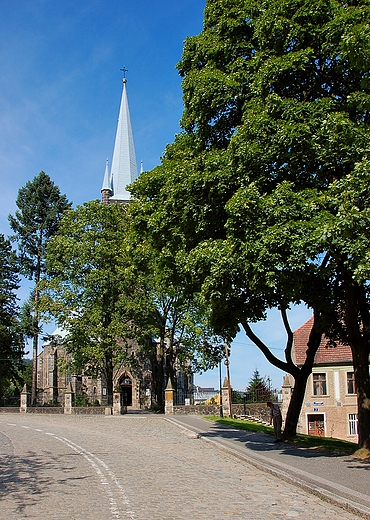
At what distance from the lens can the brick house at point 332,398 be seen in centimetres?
3619

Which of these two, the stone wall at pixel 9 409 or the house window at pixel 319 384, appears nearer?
the house window at pixel 319 384

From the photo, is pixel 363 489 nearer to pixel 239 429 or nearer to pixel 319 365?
pixel 239 429

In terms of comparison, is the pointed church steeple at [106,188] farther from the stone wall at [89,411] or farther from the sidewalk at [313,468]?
the sidewalk at [313,468]

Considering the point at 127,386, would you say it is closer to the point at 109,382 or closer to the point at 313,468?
the point at 109,382

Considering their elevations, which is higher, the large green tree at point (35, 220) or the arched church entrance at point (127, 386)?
the large green tree at point (35, 220)

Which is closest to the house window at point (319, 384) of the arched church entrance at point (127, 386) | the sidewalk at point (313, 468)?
the sidewalk at point (313, 468)

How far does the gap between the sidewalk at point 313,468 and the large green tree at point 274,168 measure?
1816 mm

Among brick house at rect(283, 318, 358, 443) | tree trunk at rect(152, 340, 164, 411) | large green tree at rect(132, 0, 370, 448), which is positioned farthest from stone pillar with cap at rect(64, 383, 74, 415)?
large green tree at rect(132, 0, 370, 448)

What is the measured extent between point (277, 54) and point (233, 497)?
32.5 feet

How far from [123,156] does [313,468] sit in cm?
6009

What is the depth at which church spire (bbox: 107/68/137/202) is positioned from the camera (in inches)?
2640

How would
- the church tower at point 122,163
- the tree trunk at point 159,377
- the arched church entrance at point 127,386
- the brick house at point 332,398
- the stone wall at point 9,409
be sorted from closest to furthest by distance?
the brick house at point 332,398, the tree trunk at point 159,377, the stone wall at point 9,409, the arched church entrance at point 127,386, the church tower at point 122,163

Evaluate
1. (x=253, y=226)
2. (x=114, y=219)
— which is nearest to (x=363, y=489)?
(x=253, y=226)

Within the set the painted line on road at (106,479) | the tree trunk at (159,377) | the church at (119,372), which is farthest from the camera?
the church at (119,372)
